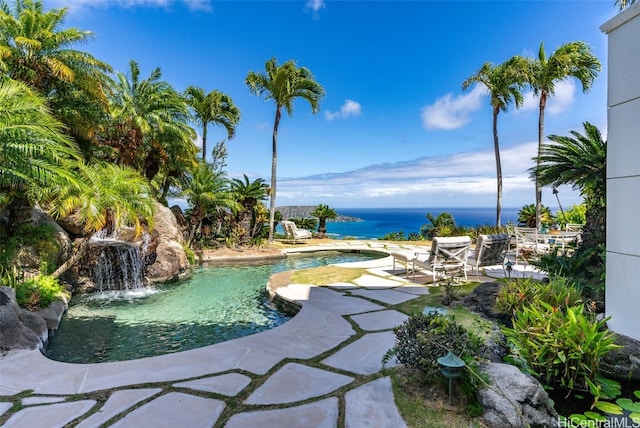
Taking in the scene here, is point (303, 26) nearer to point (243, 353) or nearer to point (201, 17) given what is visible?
point (201, 17)

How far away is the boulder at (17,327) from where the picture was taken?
3.50 m

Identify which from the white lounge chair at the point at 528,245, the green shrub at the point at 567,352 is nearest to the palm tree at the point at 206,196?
the white lounge chair at the point at 528,245

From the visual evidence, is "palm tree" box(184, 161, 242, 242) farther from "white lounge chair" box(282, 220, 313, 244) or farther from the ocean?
the ocean

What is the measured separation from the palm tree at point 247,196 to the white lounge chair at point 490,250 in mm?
9672

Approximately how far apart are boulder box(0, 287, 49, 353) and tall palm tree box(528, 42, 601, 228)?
50.1 ft

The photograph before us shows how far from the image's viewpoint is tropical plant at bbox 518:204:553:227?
16328 millimetres

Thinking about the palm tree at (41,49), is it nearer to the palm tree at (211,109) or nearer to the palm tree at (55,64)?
the palm tree at (55,64)

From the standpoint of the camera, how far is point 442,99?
21750mm

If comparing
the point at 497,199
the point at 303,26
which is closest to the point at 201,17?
the point at 303,26

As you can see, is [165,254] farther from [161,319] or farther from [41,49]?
[41,49]

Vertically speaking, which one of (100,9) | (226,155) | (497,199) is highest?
(100,9)

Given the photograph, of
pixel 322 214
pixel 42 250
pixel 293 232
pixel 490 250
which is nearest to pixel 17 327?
pixel 42 250

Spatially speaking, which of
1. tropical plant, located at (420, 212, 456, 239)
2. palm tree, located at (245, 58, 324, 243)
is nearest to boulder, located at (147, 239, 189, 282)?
Result: palm tree, located at (245, 58, 324, 243)

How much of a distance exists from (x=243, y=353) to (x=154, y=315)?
113 inches
